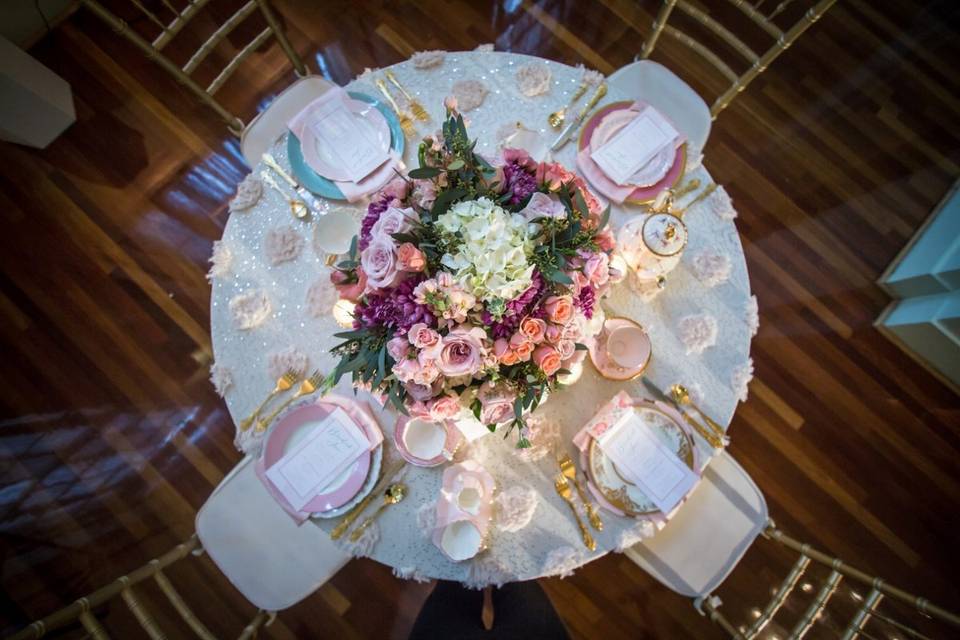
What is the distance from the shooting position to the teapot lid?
1.55m

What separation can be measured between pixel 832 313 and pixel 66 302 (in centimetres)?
367

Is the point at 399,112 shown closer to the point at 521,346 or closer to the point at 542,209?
the point at 542,209

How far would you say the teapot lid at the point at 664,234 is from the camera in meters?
1.55

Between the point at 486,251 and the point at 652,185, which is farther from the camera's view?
the point at 652,185

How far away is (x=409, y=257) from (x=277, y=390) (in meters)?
0.76

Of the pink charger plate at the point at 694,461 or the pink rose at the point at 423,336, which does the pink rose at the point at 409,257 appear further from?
the pink charger plate at the point at 694,461

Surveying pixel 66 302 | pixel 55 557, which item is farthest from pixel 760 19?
pixel 55 557

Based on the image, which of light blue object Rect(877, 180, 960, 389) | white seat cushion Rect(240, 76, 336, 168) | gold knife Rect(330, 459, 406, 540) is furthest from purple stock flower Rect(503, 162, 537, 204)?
light blue object Rect(877, 180, 960, 389)

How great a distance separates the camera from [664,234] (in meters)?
1.56

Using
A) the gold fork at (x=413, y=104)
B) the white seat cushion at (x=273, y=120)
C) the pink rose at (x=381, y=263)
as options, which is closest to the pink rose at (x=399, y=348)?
the pink rose at (x=381, y=263)

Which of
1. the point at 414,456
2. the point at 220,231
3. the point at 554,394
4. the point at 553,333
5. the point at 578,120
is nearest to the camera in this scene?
the point at 553,333

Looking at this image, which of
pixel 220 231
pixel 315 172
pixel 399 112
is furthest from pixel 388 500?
pixel 220 231

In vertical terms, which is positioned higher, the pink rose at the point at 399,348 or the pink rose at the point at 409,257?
the pink rose at the point at 409,257

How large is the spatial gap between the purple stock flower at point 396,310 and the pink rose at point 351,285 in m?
0.07
